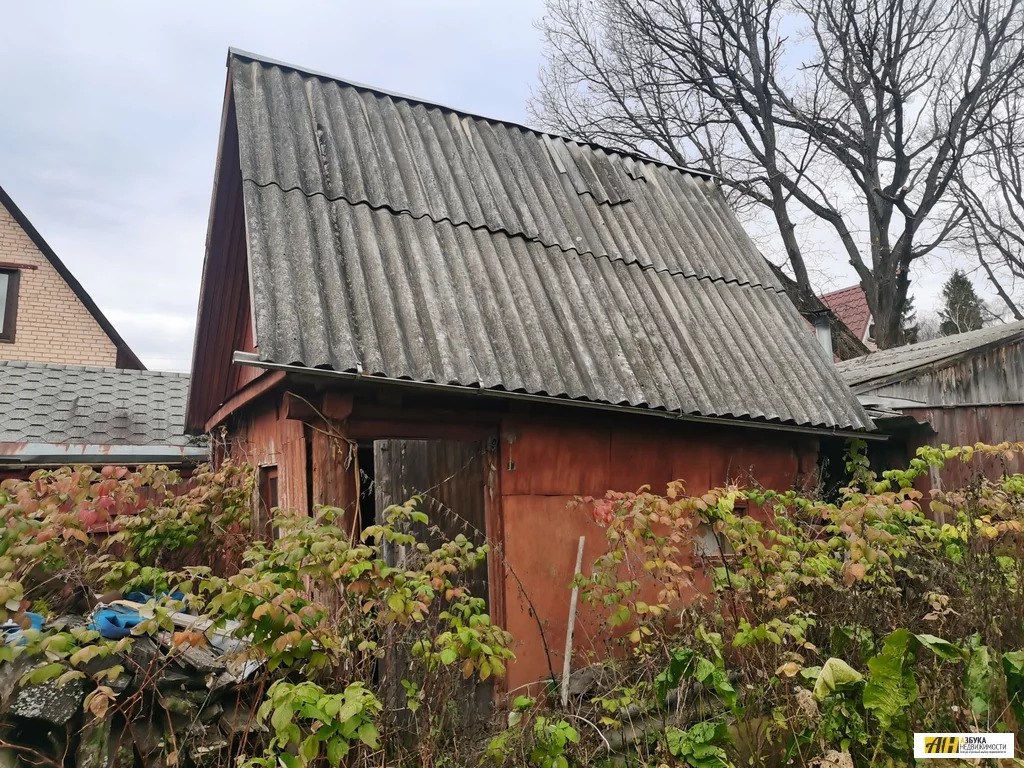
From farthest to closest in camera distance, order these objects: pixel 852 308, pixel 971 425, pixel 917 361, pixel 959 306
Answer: pixel 959 306 < pixel 852 308 < pixel 917 361 < pixel 971 425

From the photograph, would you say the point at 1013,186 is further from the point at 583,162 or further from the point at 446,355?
the point at 446,355

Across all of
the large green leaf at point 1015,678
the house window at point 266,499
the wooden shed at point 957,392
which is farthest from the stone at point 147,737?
the wooden shed at point 957,392

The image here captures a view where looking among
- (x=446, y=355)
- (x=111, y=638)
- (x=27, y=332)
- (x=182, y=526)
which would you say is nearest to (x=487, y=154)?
(x=446, y=355)

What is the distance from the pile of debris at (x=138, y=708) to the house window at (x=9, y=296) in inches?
542

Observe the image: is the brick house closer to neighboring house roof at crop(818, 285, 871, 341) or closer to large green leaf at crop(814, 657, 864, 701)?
large green leaf at crop(814, 657, 864, 701)

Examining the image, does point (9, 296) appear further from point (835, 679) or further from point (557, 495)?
point (835, 679)

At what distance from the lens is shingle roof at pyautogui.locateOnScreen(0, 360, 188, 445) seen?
10.5 m

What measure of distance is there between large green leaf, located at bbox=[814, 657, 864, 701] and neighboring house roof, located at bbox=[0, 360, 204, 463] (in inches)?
355

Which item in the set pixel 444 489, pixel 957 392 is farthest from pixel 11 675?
pixel 957 392

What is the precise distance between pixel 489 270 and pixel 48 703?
4.15 meters

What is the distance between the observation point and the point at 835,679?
334 cm

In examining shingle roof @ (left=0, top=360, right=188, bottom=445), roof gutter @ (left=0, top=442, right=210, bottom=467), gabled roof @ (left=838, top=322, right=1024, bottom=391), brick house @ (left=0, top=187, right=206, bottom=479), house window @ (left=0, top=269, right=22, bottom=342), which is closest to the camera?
gabled roof @ (left=838, top=322, right=1024, bottom=391)

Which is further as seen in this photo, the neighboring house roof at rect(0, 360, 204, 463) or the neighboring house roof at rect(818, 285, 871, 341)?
the neighboring house roof at rect(818, 285, 871, 341)
